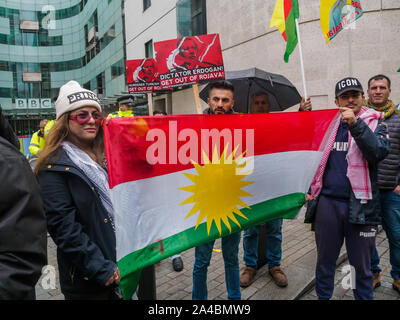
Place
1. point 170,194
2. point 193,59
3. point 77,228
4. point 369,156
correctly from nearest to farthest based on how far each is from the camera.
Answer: point 77,228 < point 170,194 < point 369,156 < point 193,59

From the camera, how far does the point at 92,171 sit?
1.91 m

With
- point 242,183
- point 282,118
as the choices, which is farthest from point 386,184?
point 242,183

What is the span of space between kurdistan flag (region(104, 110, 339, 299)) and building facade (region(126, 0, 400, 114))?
3056 mm

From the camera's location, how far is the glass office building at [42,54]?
1510 inches

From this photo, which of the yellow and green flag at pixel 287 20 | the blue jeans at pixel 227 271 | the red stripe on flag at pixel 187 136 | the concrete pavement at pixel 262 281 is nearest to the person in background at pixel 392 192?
the concrete pavement at pixel 262 281

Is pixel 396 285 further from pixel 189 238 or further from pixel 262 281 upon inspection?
pixel 189 238

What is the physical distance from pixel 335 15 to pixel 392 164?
1.93 metres

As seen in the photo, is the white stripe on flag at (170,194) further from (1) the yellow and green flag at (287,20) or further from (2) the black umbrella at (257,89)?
(2) the black umbrella at (257,89)

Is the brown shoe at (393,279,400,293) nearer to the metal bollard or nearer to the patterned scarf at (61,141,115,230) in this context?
the metal bollard

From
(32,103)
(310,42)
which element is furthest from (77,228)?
(32,103)

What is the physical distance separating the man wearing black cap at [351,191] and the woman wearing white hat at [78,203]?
1921 millimetres

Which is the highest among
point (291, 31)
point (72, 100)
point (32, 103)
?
point (32, 103)

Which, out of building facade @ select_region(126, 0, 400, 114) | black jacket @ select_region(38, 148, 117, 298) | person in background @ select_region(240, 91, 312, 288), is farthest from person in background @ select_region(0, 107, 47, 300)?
building facade @ select_region(126, 0, 400, 114)

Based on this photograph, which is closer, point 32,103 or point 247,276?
point 247,276
